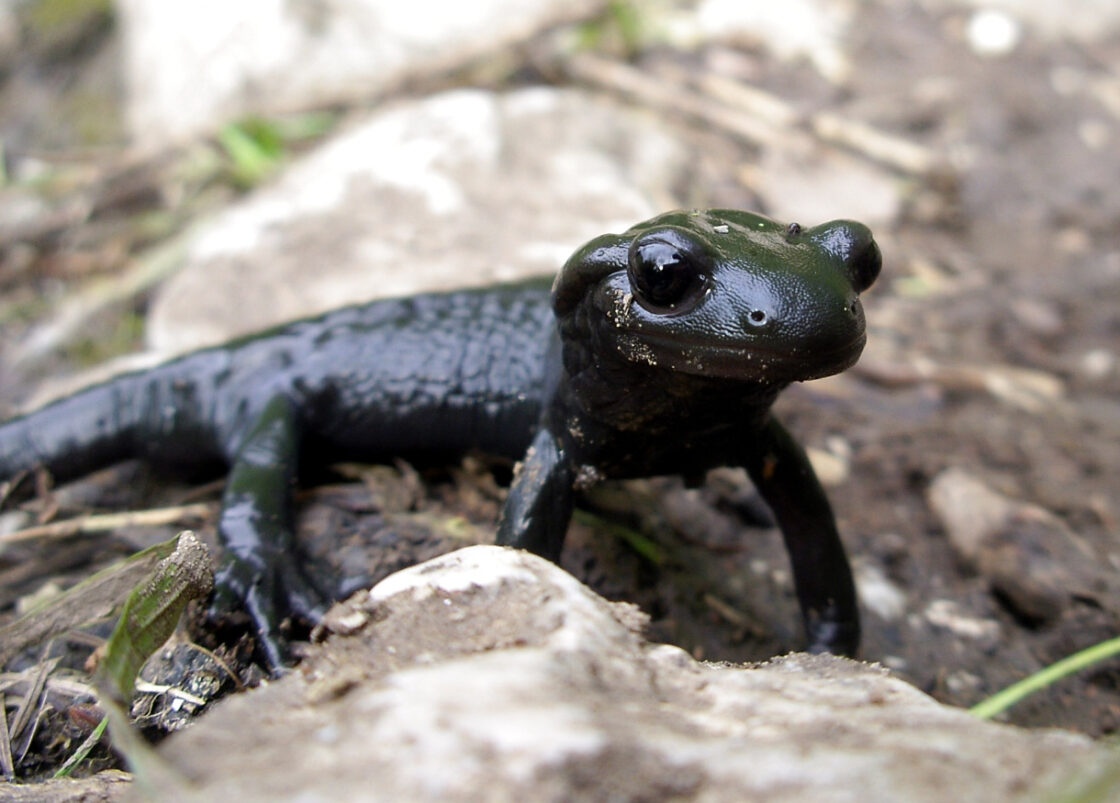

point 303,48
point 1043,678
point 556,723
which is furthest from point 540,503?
point 303,48

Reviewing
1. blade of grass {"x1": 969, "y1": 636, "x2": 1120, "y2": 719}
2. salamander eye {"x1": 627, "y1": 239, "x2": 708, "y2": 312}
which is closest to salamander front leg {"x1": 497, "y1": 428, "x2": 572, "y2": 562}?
salamander eye {"x1": 627, "y1": 239, "x2": 708, "y2": 312}

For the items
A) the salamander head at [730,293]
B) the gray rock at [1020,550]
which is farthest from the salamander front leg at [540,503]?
the gray rock at [1020,550]

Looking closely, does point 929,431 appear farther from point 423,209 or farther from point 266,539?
point 266,539

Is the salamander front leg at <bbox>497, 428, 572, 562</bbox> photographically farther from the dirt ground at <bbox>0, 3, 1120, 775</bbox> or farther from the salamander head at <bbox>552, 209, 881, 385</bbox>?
the salamander head at <bbox>552, 209, 881, 385</bbox>

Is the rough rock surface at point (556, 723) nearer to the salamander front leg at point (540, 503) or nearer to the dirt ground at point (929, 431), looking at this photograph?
the salamander front leg at point (540, 503)

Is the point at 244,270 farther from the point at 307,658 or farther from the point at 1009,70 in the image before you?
the point at 1009,70

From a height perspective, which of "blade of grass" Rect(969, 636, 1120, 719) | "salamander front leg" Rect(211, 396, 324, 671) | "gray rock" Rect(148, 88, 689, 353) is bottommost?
"blade of grass" Rect(969, 636, 1120, 719)

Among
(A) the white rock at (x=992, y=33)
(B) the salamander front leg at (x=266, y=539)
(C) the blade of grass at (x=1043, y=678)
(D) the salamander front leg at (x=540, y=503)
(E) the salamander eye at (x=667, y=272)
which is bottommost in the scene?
(C) the blade of grass at (x=1043, y=678)
